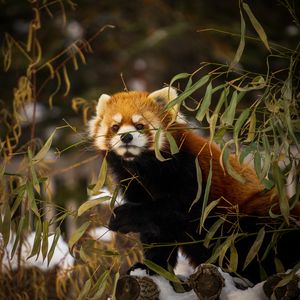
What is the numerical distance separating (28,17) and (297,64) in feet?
23.9

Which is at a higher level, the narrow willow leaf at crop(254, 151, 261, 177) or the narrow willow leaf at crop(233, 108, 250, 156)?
the narrow willow leaf at crop(233, 108, 250, 156)

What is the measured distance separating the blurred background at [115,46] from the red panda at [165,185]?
13.1 feet

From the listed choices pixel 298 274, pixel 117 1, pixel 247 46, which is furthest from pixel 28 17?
pixel 298 274

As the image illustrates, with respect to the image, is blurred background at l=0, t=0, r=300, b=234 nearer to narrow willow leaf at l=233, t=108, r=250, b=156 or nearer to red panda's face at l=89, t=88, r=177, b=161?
red panda's face at l=89, t=88, r=177, b=161

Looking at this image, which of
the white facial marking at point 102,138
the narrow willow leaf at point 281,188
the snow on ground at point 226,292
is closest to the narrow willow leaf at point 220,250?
the snow on ground at point 226,292

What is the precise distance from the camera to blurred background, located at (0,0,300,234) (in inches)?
324

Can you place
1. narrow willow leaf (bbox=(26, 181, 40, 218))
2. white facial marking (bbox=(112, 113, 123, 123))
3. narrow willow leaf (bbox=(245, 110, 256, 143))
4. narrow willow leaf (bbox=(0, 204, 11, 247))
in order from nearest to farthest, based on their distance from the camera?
narrow willow leaf (bbox=(245, 110, 256, 143))
narrow willow leaf (bbox=(26, 181, 40, 218))
narrow willow leaf (bbox=(0, 204, 11, 247))
white facial marking (bbox=(112, 113, 123, 123))

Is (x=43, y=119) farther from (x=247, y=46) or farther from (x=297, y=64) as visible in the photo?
(x=297, y=64)

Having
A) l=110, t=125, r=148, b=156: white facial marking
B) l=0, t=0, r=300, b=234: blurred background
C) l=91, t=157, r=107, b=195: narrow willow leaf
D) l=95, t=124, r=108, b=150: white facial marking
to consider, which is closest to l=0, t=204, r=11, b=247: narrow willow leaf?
l=91, t=157, r=107, b=195: narrow willow leaf

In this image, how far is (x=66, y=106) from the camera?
9523 mm

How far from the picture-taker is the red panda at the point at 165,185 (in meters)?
3.13

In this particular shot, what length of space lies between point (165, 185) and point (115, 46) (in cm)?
729

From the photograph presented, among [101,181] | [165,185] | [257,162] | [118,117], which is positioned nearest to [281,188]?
[257,162]

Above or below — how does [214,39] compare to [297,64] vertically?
below
